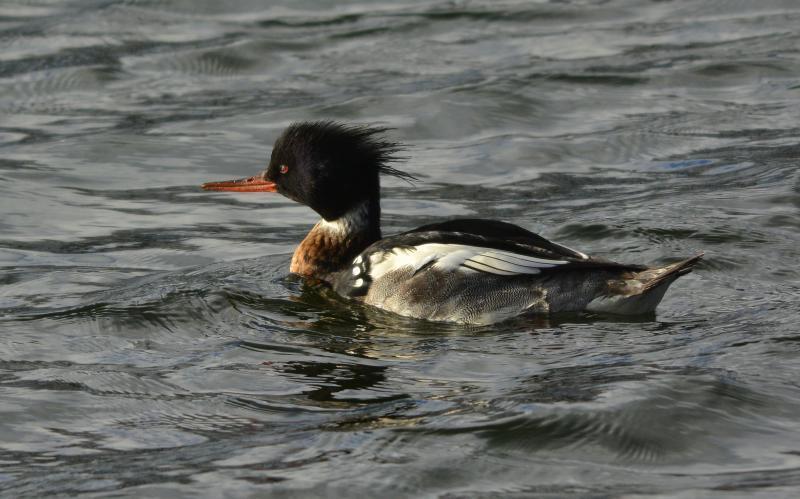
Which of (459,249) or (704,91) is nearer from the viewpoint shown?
(459,249)

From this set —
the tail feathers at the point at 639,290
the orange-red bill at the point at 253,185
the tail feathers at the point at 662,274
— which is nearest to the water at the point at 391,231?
the tail feathers at the point at 639,290

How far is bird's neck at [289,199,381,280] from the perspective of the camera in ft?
30.3

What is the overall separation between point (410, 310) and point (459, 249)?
0.46 metres

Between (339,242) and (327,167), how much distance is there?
1.65 ft

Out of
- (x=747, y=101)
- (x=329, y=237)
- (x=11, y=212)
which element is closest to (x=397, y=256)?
(x=329, y=237)

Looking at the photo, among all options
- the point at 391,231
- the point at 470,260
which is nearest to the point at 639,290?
the point at 470,260

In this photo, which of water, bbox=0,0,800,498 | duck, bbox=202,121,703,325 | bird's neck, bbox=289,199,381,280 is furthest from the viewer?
bird's neck, bbox=289,199,381,280

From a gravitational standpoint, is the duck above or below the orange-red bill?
below

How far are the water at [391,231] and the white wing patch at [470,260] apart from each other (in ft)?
1.01

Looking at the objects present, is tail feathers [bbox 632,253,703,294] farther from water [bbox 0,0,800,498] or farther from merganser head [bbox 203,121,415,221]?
merganser head [bbox 203,121,415,221]

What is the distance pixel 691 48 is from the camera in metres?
15.5

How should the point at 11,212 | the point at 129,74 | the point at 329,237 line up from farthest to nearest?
1. the point at 129,74
2. the point at 11,212
3. the point at 329,237

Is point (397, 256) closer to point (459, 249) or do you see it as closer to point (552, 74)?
point (459, 249)

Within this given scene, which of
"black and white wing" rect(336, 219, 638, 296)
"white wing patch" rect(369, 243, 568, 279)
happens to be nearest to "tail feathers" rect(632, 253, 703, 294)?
"black and white wing" rect(336, 219, 638, 296)
